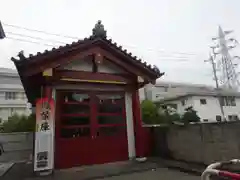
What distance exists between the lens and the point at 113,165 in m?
6.41

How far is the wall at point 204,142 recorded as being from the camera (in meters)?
5.07

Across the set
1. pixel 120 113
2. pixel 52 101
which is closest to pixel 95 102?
pixel 120 113

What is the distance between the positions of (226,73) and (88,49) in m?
28.8

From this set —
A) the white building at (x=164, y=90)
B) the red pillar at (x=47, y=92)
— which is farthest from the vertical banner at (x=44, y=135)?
the white building at (x=164, y=90)

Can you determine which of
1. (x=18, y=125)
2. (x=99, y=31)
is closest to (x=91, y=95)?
(x=99, y=31)

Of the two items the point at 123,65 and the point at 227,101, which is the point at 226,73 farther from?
the point at 123,65

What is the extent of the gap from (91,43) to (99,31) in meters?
0.68

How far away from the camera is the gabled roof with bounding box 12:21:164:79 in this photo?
5773 millimetres

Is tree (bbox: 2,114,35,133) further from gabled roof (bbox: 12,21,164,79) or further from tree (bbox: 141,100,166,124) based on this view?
gabled roof (bbox: 12,21,164,79)

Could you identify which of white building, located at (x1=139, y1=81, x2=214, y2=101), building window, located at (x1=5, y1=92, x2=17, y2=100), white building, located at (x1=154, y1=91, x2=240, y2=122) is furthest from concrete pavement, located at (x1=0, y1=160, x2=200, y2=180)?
white building, located at (x1=139, y1=81, x2=214, y2=101)

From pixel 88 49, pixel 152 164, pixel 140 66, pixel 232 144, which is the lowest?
pixel 152 164

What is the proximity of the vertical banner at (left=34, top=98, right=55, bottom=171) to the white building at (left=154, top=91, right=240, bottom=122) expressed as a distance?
22295 mm

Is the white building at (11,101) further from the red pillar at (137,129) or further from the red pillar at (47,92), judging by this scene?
the red pillar at (137,129)

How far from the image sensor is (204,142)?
18.5 ft
